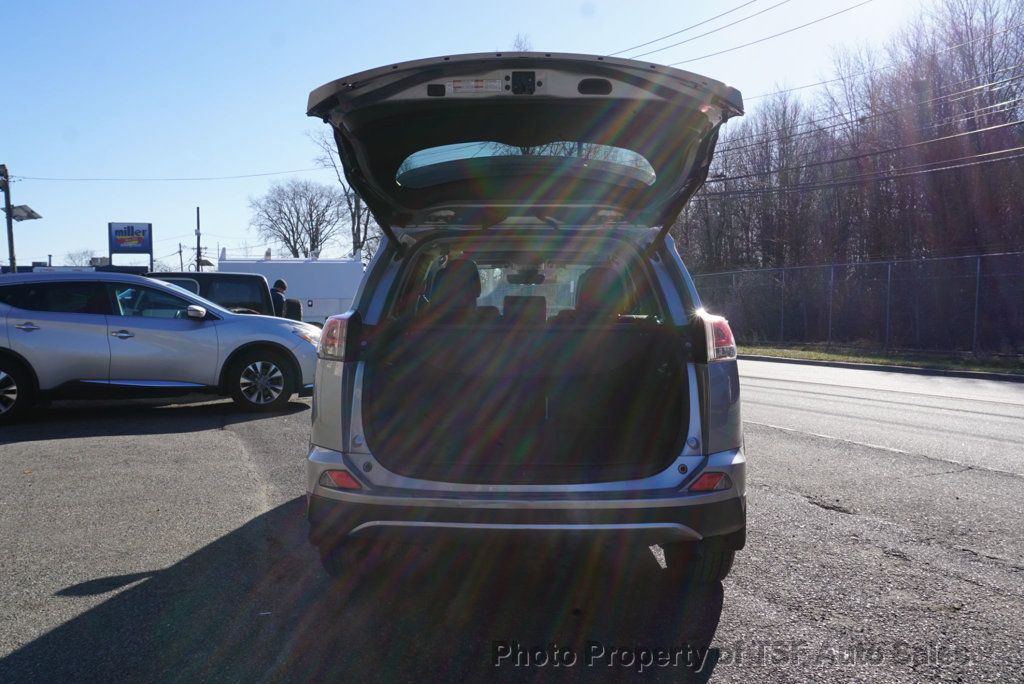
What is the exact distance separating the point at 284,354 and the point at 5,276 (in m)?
3.19

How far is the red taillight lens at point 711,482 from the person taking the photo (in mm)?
3371

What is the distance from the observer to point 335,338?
368 centimetres

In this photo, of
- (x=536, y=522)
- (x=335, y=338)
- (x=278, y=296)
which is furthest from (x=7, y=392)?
(x=278, y=296)

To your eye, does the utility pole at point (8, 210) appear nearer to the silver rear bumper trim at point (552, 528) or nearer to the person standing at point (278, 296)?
the person standing at point (278, 296)

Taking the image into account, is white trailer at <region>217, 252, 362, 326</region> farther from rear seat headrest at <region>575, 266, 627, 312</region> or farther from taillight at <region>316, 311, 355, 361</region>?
taillight at <region>316, 311, 355, 361</region>

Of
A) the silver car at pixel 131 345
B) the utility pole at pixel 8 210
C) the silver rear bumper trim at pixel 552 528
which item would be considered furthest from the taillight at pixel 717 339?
the utility pole at pixel 8 210

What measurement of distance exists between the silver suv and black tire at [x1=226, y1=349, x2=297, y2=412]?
6.21 metres

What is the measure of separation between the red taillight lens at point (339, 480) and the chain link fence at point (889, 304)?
69.6 ft

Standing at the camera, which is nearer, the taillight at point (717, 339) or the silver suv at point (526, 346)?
the silver suv at point (526, 346)

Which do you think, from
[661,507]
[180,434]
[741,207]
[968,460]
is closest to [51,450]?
[180,434]

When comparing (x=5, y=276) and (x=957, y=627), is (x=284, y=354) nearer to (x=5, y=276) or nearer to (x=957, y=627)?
(x=5, y=276)

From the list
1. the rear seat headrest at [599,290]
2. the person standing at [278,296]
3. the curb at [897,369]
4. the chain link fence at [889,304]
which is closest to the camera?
Result: the rear seat headrest at [599,290]

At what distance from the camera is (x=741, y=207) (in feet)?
143

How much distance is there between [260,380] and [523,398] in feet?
23.5
